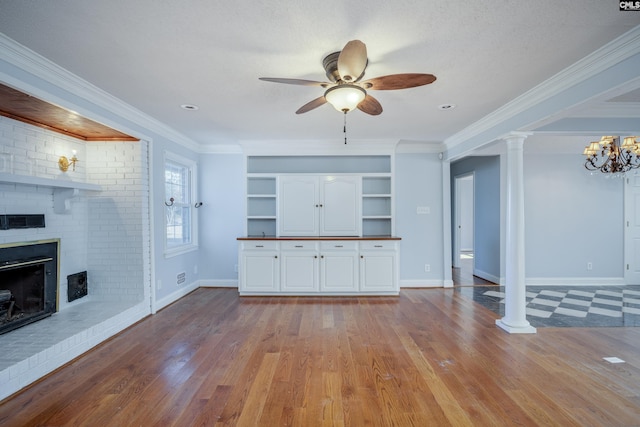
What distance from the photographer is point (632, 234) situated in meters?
5.04

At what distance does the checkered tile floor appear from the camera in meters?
3.44

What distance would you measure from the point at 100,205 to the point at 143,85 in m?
1.73

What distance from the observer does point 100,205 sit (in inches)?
140

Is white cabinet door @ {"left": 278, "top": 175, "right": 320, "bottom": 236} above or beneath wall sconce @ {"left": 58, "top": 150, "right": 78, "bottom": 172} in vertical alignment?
beneath

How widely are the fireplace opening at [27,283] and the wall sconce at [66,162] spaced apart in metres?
0.80

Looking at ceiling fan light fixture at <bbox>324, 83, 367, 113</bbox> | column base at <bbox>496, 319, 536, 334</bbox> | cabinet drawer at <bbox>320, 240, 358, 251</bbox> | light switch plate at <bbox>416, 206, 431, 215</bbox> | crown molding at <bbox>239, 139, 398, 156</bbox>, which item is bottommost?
column base at <bbox>496, 319, 536, 334</bbox>

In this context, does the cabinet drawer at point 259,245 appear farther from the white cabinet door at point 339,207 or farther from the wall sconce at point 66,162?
the wall sconce at point 66,162

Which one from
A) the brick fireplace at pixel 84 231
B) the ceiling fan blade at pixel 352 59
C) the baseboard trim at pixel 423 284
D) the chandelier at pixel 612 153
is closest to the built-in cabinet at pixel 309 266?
the baseboard trim at pixel 423 284

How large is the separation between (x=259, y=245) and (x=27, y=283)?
8.23 ft

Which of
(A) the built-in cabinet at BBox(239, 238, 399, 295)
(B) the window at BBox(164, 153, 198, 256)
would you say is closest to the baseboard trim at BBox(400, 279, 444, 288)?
(A) the built-in cabinet at BBox(239, 238, 399, 295)

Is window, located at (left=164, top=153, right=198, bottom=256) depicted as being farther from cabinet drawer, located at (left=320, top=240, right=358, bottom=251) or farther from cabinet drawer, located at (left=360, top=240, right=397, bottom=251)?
cabinet drawer, located at (left=360, top=240, right=397, bottom=251)

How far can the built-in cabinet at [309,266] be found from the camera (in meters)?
4.50

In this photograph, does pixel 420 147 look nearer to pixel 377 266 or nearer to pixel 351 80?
pixel 377 266

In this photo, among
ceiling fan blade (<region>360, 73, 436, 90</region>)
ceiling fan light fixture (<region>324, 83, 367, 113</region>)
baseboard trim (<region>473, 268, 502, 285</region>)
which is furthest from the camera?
baseboard trim (<region>473, 268, 502, 285</region>)
